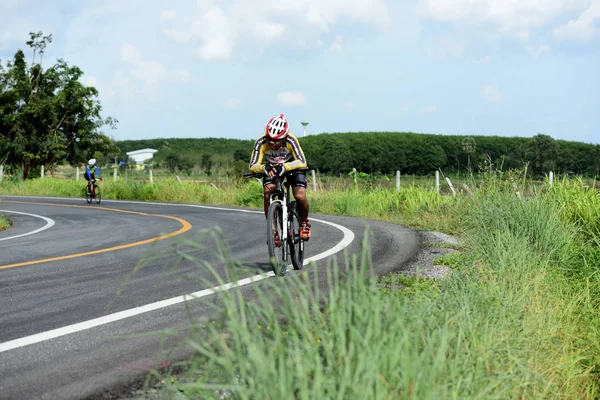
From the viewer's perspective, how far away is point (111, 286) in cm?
698

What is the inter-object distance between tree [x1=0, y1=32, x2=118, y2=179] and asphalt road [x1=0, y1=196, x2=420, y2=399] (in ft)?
114

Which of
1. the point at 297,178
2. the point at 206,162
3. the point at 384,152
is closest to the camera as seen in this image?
the point at 297,178

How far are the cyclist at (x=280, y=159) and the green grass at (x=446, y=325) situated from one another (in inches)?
39.2

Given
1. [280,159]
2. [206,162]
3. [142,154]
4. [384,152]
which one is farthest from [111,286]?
[142,154]

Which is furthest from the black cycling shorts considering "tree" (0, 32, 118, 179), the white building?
the white building

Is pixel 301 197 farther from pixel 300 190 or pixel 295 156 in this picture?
pixel 295 156

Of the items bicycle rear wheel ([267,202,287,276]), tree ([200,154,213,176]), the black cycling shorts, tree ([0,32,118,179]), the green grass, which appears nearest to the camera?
the green grass

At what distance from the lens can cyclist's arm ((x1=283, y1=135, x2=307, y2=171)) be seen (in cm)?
766

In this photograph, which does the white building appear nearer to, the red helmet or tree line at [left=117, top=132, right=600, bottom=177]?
tree line at [left=117, top=132, right=600, bottom=177]

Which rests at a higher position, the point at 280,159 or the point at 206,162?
the point at 280,159

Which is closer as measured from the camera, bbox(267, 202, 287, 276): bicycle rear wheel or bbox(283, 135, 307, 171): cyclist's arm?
bbox(267, 202, 287, 276): bicycle rear wheel

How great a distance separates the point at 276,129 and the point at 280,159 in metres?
0.43

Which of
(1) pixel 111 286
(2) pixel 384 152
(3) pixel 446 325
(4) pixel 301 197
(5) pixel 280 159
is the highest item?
(5) pixel 280 159

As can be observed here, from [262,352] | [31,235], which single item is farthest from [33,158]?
[262,352]
